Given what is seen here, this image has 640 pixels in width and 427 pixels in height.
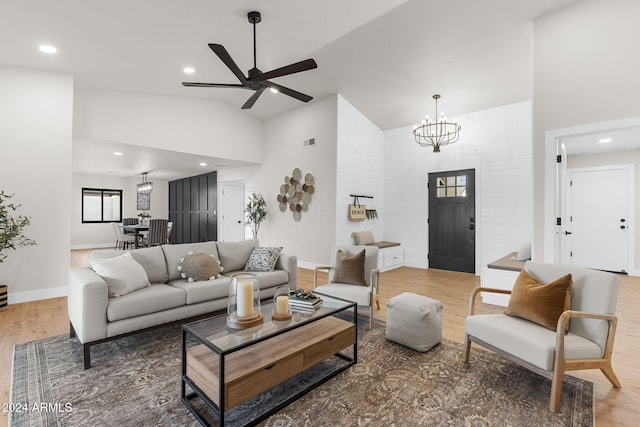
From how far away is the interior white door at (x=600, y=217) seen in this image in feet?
17.9

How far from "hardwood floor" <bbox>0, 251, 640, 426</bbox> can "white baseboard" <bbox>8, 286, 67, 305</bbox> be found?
120mm

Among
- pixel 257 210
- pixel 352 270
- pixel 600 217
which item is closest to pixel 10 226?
pixel 257 210

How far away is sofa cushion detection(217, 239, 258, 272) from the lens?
12.4 feet

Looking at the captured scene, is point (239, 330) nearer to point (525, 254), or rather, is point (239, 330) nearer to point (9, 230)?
point (9, 230)

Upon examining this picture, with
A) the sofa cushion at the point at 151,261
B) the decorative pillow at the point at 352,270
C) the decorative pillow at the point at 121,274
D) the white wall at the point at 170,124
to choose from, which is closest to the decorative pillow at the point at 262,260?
the decorative pillow at the point at 352,270

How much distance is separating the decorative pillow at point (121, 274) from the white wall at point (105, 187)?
7867mm

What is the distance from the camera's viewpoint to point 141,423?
5.72 ft

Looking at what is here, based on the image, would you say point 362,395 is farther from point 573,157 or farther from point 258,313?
point 573,157

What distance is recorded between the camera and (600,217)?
5.66 m

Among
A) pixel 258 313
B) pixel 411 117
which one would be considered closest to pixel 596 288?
pixel 258 313

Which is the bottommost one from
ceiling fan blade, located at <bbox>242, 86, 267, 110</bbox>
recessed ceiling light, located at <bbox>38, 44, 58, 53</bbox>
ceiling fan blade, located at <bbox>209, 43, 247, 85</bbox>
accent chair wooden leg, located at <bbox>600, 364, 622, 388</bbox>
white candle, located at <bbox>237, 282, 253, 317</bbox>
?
accent chair wooden leg, located at <bbox>600, 364, 622, 388</bbox>

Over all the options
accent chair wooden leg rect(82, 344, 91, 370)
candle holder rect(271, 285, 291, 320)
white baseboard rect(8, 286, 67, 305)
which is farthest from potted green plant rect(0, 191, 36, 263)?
candle holder rect(271, 285, 291, 320)

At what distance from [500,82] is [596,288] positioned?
12.6ft

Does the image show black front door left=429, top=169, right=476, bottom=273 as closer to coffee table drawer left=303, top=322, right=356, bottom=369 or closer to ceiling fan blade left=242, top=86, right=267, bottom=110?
ceiling fan blade left=242, top=86, right=267, bottom=110
